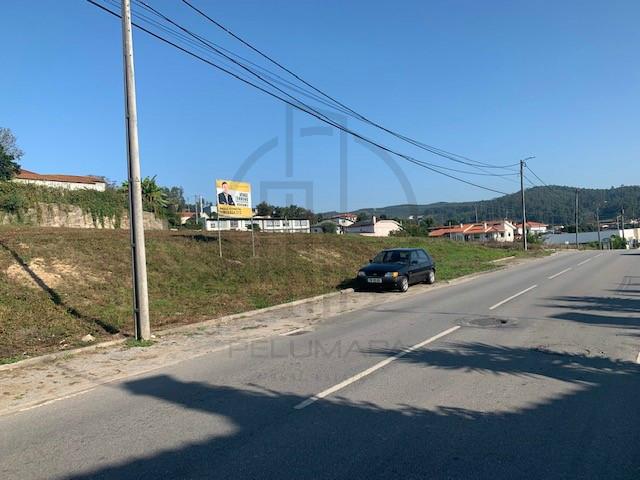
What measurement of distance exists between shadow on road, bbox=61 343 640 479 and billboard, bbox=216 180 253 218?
52.9ft

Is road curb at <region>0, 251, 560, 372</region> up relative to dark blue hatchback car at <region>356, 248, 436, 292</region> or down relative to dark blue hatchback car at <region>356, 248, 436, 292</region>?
down

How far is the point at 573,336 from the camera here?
8977 millimetres

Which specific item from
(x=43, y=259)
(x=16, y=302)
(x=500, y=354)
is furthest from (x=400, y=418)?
(x=43, y=259)

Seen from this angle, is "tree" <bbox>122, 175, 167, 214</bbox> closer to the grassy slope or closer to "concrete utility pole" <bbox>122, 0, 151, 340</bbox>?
the grassy slope

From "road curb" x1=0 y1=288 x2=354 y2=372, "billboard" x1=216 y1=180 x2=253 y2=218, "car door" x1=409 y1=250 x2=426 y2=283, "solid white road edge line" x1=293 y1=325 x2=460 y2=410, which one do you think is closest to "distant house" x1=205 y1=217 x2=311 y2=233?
"billboard" x1=216 y1=180 x2=253 y2=218

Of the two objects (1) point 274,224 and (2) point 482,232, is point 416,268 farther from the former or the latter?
(2) point 482,232

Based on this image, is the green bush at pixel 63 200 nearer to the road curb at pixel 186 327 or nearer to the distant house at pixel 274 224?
the distant house at pixel 274 224

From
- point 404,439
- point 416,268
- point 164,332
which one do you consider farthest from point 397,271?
point 404,439

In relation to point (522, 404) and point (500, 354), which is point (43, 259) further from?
point (522, 404)

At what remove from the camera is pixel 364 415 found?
5.11m

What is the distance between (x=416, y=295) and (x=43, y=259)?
1134cm

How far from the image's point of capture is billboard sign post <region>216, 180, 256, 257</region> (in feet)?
71.5

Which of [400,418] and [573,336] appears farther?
[573,336]

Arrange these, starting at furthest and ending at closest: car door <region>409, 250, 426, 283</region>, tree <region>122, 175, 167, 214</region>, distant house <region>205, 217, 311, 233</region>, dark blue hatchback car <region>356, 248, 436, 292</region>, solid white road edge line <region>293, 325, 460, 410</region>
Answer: distant house <region>205, 217, 311, 233</region> → tree <region>122, 175, 167, 214</region> → car door <region>409, 250, 426, 283</region> → dark blue hatchback car <region>356, 248, 436, 292</region> → solid white road edge line <region>293, 325, 460, 410</region>
